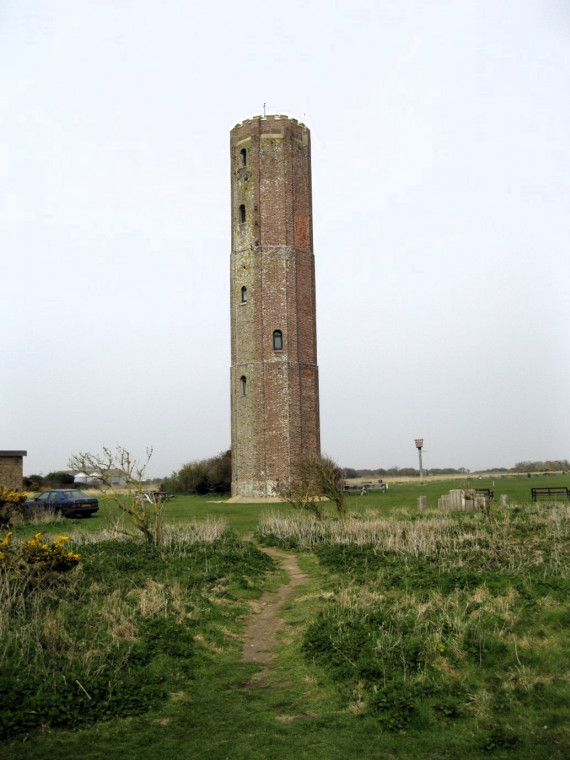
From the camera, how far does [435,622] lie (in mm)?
8680

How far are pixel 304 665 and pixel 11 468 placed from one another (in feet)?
74.6

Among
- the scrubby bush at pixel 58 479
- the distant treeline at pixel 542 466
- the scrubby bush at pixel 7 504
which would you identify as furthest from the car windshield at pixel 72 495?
the distant treeline at pixel 542 466

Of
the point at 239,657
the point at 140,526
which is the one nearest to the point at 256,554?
the point at 140,526

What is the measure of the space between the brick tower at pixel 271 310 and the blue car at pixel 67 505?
9.62 meters

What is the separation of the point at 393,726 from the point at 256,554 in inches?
354

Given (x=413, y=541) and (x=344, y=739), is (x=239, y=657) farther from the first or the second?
(x=413, y=541)

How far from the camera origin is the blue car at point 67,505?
27.4 m

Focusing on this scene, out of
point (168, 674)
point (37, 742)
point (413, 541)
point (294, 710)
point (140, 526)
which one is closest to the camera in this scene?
point (37, 742)

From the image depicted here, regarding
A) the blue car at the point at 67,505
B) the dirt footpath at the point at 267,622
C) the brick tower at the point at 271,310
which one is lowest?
the dirt footpath at the point at 267,622

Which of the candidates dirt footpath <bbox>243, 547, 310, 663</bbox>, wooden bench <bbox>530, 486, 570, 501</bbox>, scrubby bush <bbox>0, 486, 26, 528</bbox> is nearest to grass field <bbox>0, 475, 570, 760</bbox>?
dirt footpath <bbox>243, 547, 310, 663</bbox>

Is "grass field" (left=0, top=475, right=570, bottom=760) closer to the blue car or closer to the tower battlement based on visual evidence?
the blue car

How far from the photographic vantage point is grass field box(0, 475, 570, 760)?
618 cm

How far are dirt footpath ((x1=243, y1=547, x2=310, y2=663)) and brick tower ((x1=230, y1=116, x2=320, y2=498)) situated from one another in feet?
68.3

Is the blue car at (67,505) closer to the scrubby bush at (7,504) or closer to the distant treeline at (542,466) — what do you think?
the scrubby bush at (7,504)
